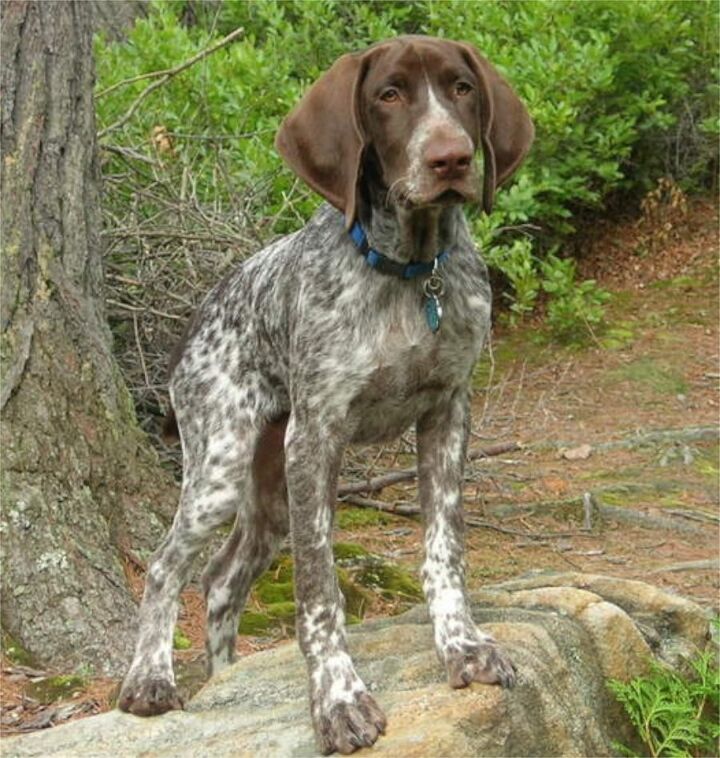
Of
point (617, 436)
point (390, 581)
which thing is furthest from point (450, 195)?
point (617, 436)

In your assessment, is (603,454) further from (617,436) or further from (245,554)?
(245,554)

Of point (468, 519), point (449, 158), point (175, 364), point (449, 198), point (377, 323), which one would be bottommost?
point (468, 519)

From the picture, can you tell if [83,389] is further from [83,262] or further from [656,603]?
[656,603]

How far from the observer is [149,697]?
13.9 ft

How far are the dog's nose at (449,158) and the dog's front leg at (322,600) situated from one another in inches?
34.7

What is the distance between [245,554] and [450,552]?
1070 mm

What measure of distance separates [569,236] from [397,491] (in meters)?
4.27

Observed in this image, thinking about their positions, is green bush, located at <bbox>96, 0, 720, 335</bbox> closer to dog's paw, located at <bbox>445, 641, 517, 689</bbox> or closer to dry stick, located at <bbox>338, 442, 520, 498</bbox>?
dry stick, located at <bbox>338, 442, 520, 498</bbox>

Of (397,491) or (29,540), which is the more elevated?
(29,540)

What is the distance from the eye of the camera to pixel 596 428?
→ 9078 millimetres

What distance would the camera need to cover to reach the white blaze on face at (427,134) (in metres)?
3.81

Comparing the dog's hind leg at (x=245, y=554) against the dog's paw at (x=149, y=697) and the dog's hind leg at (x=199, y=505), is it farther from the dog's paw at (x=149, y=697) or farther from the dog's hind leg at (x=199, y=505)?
the dog's paw at (x=149, y=697)

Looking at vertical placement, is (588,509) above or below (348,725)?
below

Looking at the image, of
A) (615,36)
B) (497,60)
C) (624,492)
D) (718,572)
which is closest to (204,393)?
(718,572)
